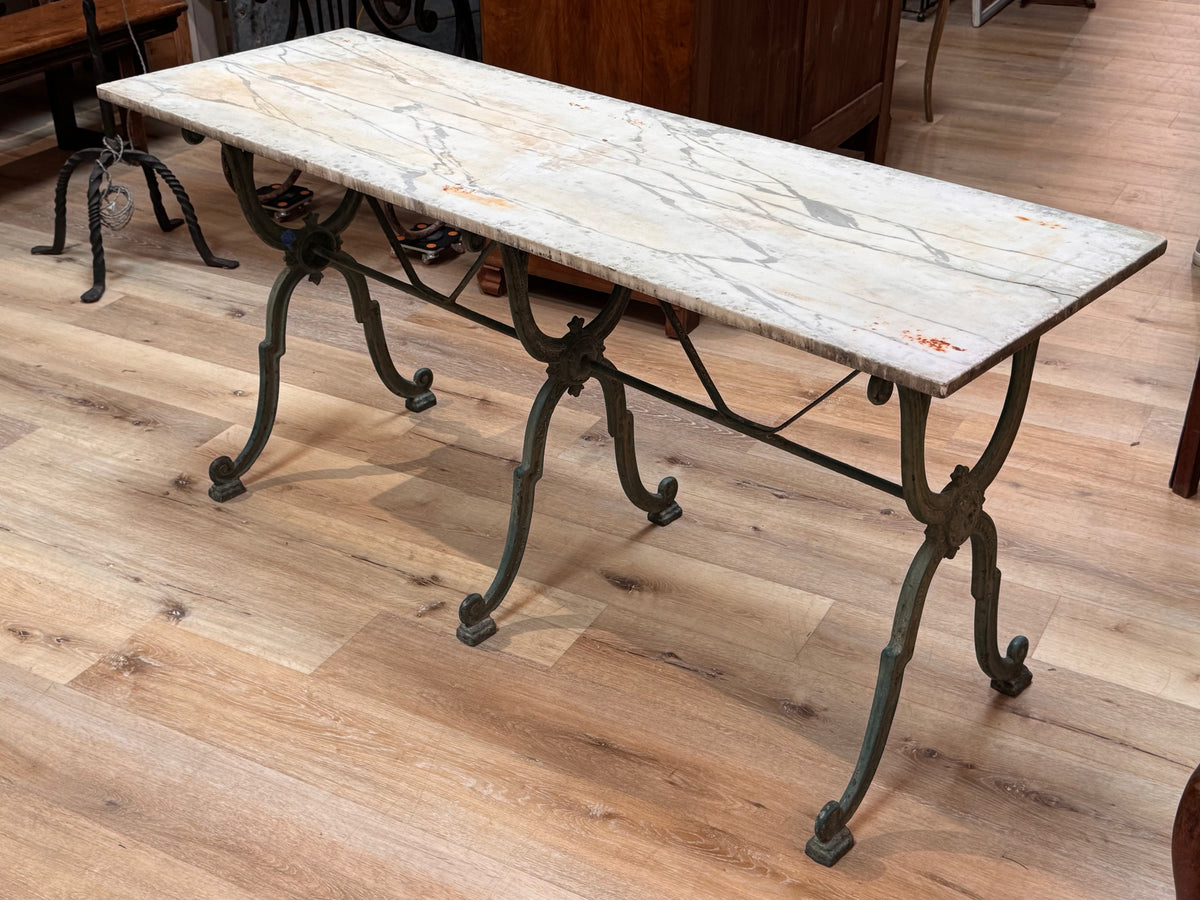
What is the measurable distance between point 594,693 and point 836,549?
0.55m

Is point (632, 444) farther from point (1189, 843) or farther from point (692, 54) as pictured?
point (1189, 843)

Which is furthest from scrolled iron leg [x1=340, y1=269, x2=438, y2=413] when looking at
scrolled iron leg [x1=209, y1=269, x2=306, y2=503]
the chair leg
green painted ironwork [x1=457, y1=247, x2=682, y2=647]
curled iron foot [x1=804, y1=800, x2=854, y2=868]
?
the chair leg

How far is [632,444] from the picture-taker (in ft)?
6.91

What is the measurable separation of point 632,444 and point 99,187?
1670 millimetres

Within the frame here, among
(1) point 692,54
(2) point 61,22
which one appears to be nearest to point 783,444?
(1) point 692,54

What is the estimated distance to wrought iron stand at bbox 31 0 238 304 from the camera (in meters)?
2.98

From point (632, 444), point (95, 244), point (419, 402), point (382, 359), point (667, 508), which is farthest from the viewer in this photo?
point (95, 244)

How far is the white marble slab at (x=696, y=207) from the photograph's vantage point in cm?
133

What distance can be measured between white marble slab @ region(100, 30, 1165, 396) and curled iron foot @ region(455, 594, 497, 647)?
2.08ft

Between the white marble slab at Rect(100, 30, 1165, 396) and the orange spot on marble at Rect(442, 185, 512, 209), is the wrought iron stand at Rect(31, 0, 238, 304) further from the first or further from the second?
the orange spot on marble at Rect(442, 185, 512, 209)

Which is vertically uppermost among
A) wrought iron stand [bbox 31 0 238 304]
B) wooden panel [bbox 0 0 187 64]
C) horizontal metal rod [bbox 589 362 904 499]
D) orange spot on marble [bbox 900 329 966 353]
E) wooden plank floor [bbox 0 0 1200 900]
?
orange spot on marble [bbox 900 329 966 353]

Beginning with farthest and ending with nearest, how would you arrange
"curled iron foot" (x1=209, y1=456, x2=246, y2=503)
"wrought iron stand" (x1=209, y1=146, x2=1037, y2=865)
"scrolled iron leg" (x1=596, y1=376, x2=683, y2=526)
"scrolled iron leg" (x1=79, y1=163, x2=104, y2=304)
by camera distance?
"scrolled iron leg" (x1=79, y1=163, x2=104, y2=304)
"curled iron foot" (x1=209, y1=456, x2=246, y2=503)
"scrolled iron leg" (x1=596, y1=376, x2=683, y2=526)
"wrought iron stand" (x1=209, y1=146, x2=1037, y2=865)

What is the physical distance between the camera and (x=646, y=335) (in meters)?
2.85

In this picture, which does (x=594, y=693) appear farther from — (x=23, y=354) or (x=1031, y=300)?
(x=23, y=354)
